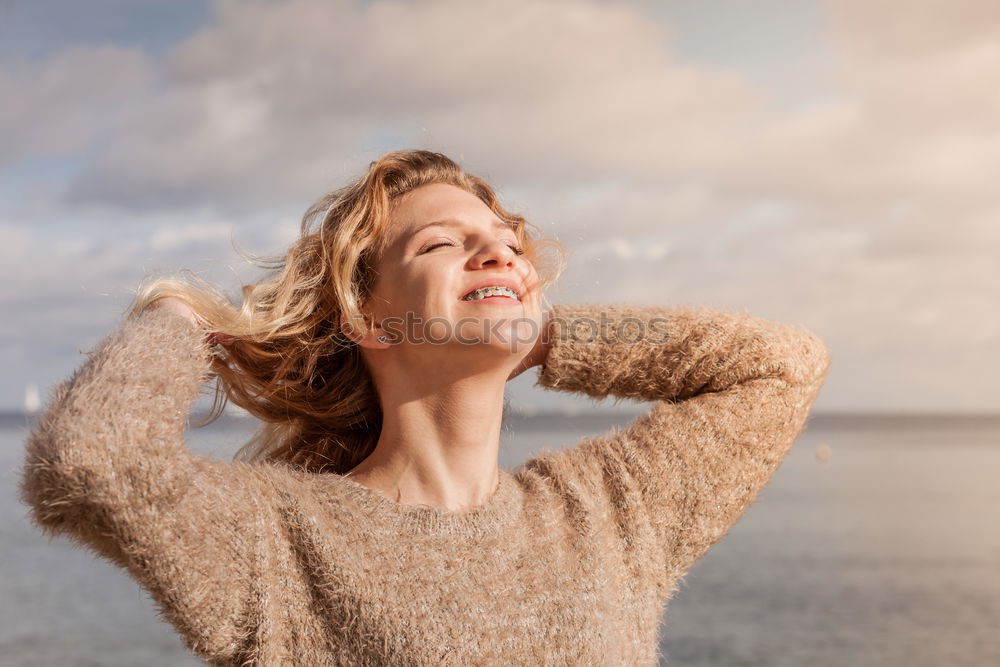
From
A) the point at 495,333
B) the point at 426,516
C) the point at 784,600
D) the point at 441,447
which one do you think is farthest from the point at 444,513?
the point at 784,600

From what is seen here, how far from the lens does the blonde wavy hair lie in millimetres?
2234

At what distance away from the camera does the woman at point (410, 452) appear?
67.6 inches

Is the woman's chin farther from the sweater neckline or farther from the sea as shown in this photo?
the sea

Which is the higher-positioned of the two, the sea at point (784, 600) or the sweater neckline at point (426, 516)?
the sweater neckline at point (426, 516)

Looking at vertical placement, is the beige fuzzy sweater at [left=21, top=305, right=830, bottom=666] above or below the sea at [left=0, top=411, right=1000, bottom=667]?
above

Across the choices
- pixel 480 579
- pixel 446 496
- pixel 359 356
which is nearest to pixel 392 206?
pixel 359 356

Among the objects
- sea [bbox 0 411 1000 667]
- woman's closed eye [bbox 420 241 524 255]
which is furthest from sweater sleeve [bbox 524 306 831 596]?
sea [bbox 0 411 1000 667]

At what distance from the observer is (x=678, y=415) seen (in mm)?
2344

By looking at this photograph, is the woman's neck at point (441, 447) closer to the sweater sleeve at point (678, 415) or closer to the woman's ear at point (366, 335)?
the woman's ear at point (366, 335)

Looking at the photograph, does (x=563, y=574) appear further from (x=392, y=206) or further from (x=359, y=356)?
(x=392, y=206)

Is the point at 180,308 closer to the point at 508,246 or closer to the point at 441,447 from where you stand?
the point at 441,447

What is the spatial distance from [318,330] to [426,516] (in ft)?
2.00

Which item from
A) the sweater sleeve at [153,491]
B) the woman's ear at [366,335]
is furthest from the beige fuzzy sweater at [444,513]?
the woman's ear at [366,335]

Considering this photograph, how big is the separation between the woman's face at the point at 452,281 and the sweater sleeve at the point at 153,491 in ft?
1.72
